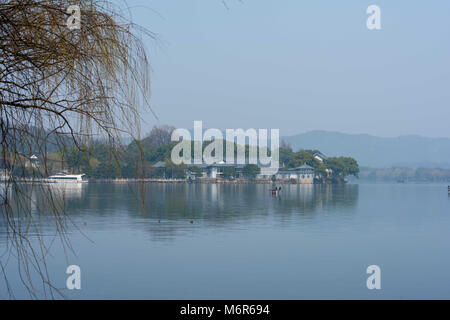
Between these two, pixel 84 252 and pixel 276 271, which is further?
pixel 84 252

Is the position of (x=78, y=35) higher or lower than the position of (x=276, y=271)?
higher

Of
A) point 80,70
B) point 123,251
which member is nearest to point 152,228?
point 123,251

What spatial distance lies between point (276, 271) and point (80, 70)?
31.7 feet

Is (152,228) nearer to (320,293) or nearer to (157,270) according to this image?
(157,270)

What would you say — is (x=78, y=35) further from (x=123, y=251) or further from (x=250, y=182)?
(x=250, y=182)

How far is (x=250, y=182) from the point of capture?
101875 mm

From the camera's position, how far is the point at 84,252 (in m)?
14.4

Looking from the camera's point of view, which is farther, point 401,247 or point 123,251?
point 401,247

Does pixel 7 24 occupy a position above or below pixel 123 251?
above

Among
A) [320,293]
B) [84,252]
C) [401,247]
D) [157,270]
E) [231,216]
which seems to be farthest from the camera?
[231,216]

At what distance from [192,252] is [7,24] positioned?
12.0 metres
